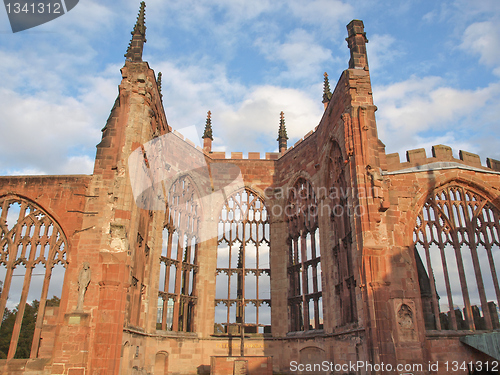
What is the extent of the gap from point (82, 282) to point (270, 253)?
10.6 meters

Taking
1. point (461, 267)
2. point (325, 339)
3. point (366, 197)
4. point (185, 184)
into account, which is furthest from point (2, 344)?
point (461, 267)

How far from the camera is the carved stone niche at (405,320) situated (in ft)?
43.0

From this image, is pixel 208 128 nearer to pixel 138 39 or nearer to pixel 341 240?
pixel 138 39

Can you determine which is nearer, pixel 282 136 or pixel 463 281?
pixel 463 281

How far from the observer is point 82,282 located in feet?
48.0

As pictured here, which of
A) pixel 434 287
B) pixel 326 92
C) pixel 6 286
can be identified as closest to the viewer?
pixel 434 287

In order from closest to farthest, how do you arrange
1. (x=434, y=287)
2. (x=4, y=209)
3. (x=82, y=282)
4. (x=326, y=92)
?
(x=82, y=282) < (x=434, y=287) < (x=4, y=209) < (x=326, y=92)

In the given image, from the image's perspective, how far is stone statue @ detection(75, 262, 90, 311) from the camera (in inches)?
566

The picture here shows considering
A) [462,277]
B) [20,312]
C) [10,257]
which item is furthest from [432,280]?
[10,257]

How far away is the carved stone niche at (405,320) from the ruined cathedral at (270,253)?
0.04m

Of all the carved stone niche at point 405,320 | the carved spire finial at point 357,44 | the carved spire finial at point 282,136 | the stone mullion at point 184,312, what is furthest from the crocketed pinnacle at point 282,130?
the carved stone niche at point 405,320

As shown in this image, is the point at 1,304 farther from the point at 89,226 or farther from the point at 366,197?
the point at 366,197

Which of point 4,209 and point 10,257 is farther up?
point 4,209

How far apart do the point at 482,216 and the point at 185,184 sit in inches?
562
